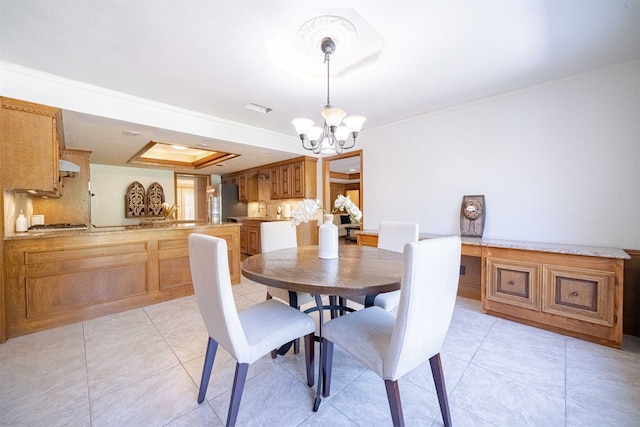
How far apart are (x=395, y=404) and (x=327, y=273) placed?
0.68 metres

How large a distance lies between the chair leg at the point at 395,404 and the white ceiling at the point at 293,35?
2.10 metres

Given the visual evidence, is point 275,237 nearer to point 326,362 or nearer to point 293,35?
point 326,362

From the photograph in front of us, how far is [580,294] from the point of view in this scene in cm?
212

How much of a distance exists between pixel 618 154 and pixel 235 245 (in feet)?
14.2

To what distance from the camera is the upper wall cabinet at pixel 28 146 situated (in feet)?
7.09

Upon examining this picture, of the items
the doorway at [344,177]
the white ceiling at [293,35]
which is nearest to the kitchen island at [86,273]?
the white ceiling at [293,35]

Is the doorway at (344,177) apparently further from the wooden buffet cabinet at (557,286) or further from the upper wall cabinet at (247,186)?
the wooden buffet cabinet at (557,286)

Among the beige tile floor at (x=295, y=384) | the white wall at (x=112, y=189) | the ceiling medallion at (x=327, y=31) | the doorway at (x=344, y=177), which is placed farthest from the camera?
the doorway at (x=344, y=177)

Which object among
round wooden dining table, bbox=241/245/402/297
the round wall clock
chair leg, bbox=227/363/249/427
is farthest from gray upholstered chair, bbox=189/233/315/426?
the round wall clock

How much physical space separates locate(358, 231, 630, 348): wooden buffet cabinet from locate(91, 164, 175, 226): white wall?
22.5ft

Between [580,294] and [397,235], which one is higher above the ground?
[397,235]

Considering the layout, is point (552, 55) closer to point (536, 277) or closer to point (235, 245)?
point (536, 277)

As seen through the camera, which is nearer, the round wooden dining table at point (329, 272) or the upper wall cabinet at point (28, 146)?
the round wooden dining table at point (329, 272)

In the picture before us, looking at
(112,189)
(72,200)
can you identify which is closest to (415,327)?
(72,200)
